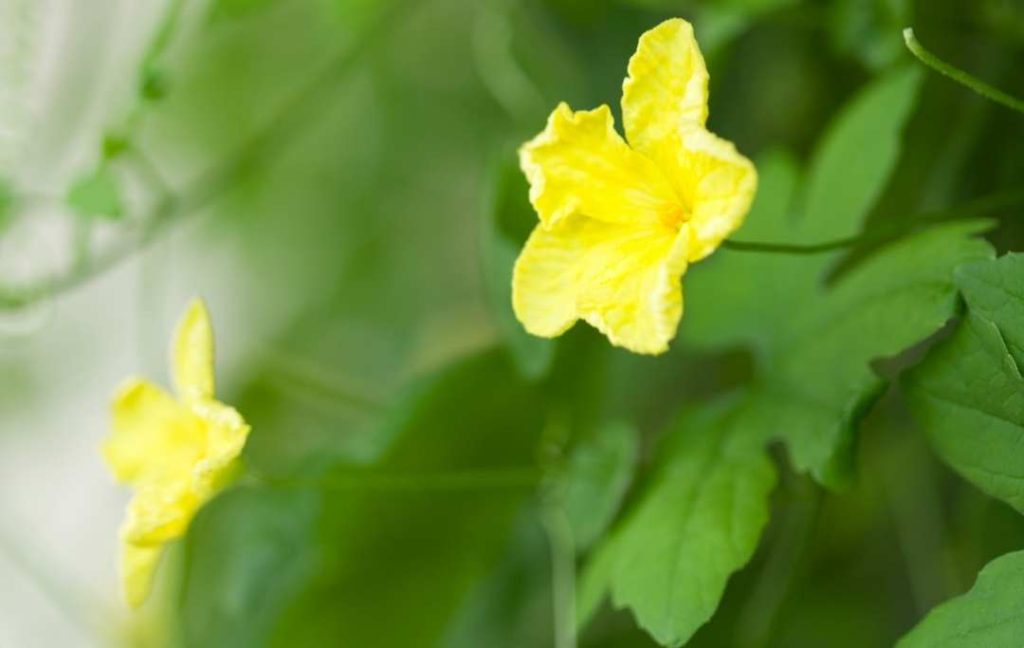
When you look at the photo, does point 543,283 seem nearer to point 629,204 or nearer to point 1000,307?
point 629,204

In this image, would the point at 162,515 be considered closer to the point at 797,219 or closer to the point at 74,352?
the point at 797,219

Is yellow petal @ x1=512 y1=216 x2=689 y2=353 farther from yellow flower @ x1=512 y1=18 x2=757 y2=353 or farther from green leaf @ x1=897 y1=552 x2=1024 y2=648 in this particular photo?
green leaf @ x1=897 y1=552 x2=1024 y2=648

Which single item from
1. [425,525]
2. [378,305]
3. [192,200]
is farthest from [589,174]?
[192,200]

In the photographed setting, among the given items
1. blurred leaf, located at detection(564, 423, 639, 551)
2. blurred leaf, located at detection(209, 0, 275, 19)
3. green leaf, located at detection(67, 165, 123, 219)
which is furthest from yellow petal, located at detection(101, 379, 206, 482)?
blurred leaf, located at detection(209, 0, 275, 19)

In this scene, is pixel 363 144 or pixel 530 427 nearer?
pixel 530 427

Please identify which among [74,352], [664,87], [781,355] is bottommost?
[74,352]

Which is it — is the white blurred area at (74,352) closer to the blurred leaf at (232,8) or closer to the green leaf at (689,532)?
the blurred leaf at (232,8)

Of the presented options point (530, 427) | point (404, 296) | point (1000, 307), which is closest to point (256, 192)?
point (404, 296)
